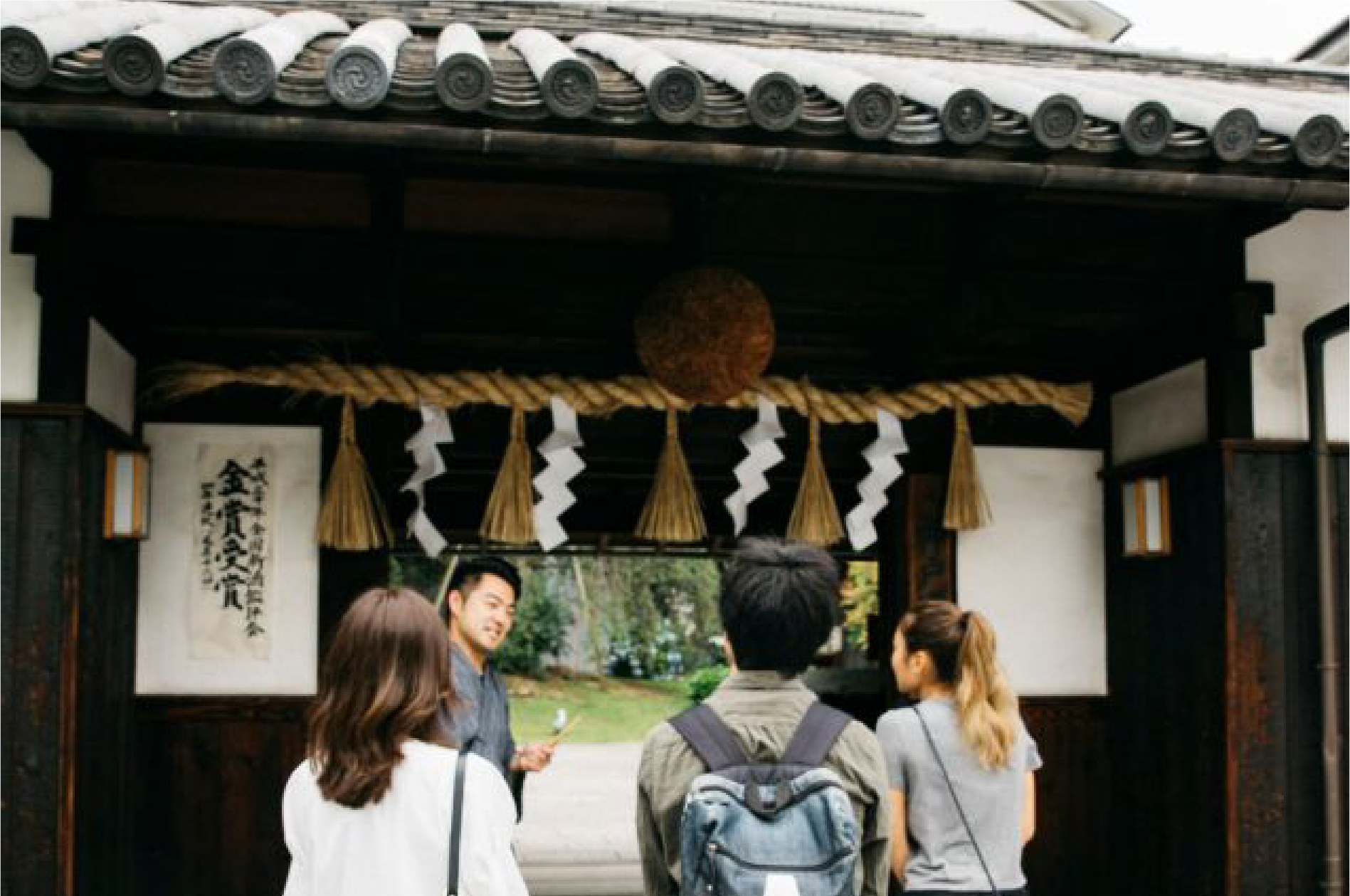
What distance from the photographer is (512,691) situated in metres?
30.4

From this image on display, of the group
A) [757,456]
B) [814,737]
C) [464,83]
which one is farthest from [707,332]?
[814,737]

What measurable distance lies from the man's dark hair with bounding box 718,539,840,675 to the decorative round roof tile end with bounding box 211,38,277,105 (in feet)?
6.72

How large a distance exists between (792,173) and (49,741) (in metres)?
3.27

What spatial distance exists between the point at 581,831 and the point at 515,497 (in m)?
8.59

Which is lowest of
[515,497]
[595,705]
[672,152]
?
[595,705]

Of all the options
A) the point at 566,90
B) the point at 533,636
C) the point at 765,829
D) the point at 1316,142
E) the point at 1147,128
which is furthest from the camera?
the point at 533,636

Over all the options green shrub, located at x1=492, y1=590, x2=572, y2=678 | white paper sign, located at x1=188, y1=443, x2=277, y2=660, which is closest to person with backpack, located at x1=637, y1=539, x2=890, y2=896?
white paper sign, located at x1=188, y1=443, x2=277, y2=660

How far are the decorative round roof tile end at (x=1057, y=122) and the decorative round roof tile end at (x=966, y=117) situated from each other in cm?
→ 17

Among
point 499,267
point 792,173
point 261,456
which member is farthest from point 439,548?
point 792,173

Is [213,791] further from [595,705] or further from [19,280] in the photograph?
[595,705]

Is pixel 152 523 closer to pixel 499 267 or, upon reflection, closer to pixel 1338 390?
pixel 499 267

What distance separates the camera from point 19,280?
501 centimetres

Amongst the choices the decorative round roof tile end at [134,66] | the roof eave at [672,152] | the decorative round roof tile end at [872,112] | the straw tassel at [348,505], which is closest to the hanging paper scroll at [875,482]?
the roof eave at [672,152]

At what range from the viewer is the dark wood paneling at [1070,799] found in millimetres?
6828
